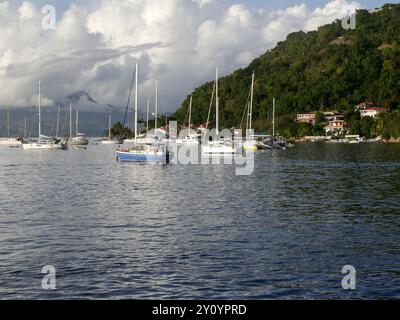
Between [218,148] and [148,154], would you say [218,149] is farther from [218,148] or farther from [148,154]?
[148,154]

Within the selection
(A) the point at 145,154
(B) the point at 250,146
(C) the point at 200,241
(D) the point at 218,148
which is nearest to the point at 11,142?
(B) the point at 250,146

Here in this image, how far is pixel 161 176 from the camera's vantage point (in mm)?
57000

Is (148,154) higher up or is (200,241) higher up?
(148,154)

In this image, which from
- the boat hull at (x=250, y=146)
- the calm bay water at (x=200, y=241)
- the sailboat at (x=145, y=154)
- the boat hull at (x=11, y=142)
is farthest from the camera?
the boat hull at (x=11, y=142)

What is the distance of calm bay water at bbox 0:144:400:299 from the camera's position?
688 inches

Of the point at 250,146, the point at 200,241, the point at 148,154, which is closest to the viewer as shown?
the point at 200,241

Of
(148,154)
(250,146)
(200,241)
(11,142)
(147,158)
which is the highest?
(11,142)

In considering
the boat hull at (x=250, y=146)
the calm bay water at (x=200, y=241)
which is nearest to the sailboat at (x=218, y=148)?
the boat hull at (x=250, y=146)

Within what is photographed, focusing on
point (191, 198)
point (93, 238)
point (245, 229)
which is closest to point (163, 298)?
point (93, 238)

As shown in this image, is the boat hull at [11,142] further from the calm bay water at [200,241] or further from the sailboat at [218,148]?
the calm bay water at [200,241]

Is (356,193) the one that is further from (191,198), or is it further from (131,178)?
(131,178)

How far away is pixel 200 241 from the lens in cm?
2388

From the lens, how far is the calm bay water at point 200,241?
57.4ft

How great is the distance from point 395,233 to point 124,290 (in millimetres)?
13835
